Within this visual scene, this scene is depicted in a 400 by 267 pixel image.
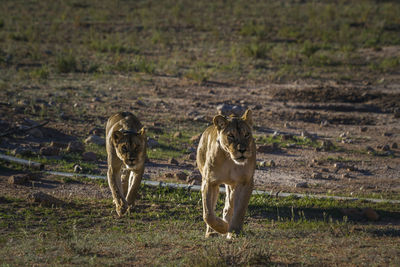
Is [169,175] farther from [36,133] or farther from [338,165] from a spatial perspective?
[36,133]

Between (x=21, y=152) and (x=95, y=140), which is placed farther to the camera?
(x=95, y=140)

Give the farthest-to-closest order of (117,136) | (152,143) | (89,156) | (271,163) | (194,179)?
(152,143), (271,163), (89,156), (194,179), (117,136)

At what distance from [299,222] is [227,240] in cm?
175

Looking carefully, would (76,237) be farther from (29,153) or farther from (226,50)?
(226,50)

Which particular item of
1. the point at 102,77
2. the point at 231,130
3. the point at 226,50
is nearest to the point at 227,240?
the point at 231,130

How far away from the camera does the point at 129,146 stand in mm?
7758

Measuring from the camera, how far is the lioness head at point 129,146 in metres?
7.75

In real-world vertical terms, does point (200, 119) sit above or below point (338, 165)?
above

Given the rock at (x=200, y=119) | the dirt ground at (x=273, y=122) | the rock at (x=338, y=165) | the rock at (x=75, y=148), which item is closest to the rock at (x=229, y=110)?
the dirt ground at (x=273, y=122)

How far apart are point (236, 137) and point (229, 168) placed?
46 cm

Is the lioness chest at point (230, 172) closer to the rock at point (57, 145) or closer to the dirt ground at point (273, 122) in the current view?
the dirt ground at point (273, 122)

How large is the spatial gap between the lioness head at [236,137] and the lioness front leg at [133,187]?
2.27 meters

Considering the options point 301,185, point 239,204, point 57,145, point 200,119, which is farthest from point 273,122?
point 239,204

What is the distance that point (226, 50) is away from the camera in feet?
78.7
